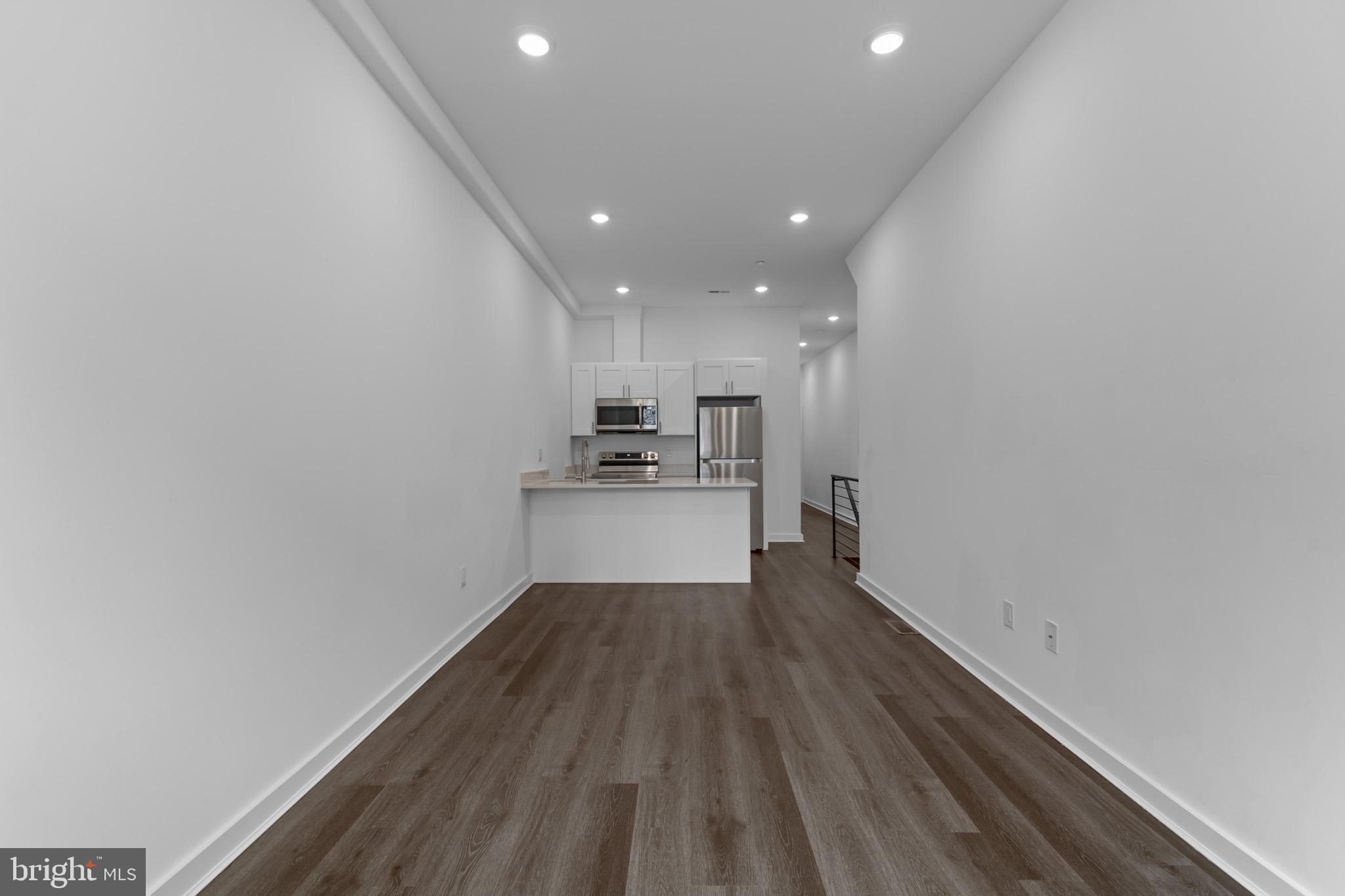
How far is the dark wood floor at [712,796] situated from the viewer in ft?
5.28

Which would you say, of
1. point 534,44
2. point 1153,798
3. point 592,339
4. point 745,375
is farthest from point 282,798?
point 592,339

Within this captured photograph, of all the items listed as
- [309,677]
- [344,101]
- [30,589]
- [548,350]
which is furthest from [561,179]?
[30,589]

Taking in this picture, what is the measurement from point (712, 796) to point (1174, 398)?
1.93 meters

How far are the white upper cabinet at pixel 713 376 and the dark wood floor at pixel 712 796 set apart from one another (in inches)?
165

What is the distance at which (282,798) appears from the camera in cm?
191

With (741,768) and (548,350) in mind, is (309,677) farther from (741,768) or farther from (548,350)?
(548,350)

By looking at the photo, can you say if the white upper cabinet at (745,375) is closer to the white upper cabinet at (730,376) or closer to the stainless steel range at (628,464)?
the white upper cabinet at (730,376)

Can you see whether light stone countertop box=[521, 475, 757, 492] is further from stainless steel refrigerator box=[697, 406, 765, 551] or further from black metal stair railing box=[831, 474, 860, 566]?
stainless steel refrigerator box=[697, 406, 765, 551]

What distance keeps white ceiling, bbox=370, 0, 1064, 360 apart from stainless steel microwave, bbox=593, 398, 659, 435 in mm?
2388

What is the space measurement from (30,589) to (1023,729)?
10.2 ft

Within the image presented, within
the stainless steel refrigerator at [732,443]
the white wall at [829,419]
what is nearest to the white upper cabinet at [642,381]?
→ the stainless steel refrigerator at [732,443]

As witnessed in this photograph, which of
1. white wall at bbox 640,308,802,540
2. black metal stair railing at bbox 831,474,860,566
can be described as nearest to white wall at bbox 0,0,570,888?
black metal stair railing at bbox 831,474,860,566

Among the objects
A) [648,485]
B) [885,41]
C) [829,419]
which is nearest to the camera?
[885,41]

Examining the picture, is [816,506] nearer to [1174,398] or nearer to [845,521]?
[845,521]
